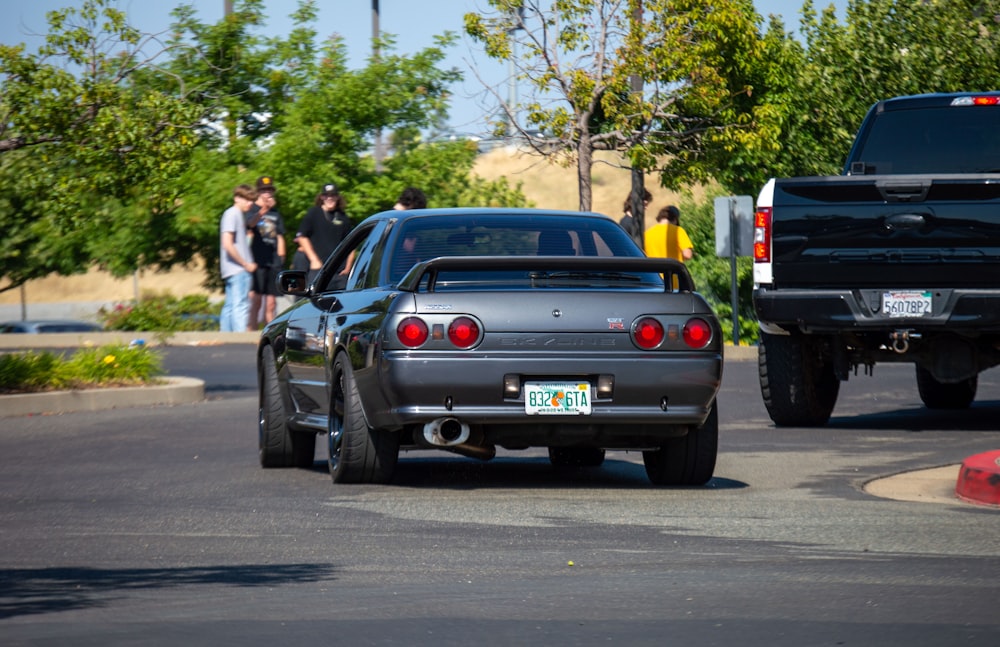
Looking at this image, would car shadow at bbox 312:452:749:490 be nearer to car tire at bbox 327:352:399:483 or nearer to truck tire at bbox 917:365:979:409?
car tire at bbox 327:352:399:483

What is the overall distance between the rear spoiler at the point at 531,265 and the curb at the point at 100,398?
6.62 metres

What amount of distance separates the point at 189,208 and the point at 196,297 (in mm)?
9342

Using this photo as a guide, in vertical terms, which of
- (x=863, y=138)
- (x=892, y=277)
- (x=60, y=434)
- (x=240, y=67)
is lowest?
(x=60, y=434)

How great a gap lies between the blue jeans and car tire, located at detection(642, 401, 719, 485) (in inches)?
539

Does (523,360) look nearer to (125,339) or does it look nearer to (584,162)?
(125,339)

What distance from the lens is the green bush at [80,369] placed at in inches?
623

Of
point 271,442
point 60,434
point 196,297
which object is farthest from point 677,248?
point 196,297

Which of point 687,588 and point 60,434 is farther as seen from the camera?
point 60,434

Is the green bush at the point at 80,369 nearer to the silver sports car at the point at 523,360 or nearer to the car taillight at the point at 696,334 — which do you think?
the silver sports car at the point at 523,360

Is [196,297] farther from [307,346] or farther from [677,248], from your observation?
[307,346]

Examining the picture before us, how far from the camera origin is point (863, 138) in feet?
47.8

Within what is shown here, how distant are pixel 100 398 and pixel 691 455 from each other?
7523 mm

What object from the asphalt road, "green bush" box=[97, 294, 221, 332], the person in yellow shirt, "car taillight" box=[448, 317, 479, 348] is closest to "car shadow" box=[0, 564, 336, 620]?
the asphalt road

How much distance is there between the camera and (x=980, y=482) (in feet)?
30.7
